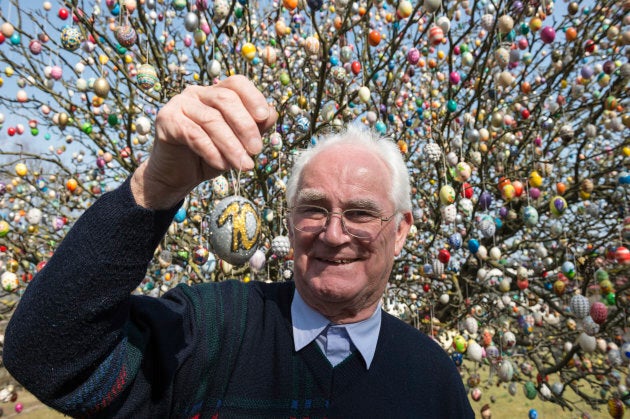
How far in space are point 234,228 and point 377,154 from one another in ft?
2.08

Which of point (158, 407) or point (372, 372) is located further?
A: point (372, 372)

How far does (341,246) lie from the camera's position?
4.64 ft

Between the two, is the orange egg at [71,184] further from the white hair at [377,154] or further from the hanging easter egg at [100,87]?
the white hair at [377,154]

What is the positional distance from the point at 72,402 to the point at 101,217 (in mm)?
408

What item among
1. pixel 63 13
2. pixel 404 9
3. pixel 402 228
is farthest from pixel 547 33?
pixel 63 13

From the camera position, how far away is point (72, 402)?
89cm

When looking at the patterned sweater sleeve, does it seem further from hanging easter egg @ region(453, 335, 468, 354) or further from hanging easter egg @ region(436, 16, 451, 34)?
hanging easter egg @ region(453, 335, 468, 354)

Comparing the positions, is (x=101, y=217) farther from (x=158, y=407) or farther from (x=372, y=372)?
(x=372, y=372)

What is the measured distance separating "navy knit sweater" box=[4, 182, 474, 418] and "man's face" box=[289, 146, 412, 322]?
14 centimetres

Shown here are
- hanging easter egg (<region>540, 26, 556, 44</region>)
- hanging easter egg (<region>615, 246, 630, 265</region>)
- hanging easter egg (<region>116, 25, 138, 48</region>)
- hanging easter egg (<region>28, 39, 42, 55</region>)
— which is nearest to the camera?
hanging easter egg (<region>116, 25, 138, 48</region>)

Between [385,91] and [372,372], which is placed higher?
[385,91]

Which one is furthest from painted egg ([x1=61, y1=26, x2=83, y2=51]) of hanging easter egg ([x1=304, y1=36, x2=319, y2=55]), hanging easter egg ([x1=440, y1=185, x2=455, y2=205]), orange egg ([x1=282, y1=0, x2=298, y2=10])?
hanging easter egg ([x1=440, y1=185, x2=455, y2=205])

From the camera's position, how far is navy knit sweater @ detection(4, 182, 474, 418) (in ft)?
2.81

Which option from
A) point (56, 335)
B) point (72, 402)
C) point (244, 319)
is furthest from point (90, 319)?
point (244, 319)
